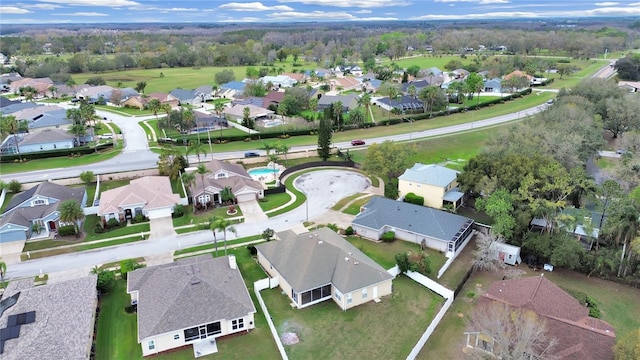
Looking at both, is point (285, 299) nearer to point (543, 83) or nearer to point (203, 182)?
point (203, 182)

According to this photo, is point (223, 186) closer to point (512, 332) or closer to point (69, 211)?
point (69, 211)

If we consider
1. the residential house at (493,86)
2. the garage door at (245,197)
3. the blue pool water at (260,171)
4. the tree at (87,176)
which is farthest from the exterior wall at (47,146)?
the residential house at (493,86)

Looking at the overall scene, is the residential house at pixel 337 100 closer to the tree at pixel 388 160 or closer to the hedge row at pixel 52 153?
the tree at pixel 388 160

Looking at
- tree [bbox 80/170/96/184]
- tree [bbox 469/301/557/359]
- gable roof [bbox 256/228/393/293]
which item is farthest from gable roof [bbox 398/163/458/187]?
tree [bbox 80/170/96/184]

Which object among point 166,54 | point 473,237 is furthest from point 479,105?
point 166,54

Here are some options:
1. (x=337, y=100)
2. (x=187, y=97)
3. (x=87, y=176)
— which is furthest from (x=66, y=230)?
(x=187, y=97)

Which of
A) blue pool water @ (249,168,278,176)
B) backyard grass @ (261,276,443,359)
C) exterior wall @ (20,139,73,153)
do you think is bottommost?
blue pool water @ (249,168,278,176)

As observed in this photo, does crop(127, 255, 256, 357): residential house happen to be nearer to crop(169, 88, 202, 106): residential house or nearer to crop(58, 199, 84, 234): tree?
crop(58, 199, 84, 234): tree
